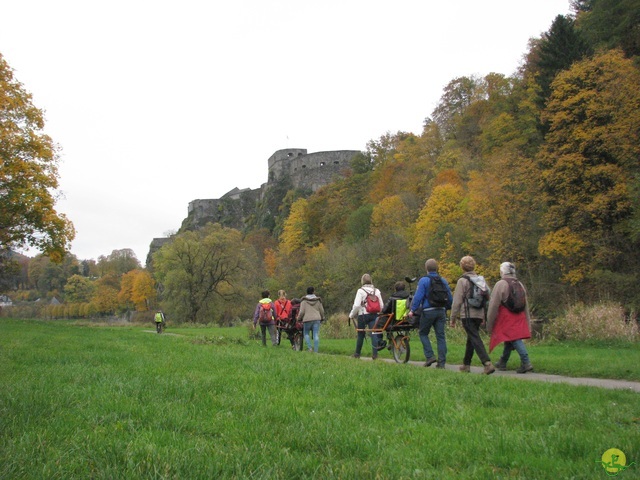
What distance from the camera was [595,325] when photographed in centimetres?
1780

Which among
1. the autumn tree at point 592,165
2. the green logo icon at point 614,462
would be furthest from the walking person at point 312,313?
the autumn tree at point 592,165

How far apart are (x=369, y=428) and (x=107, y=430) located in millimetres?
2216

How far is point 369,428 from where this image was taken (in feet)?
15.3

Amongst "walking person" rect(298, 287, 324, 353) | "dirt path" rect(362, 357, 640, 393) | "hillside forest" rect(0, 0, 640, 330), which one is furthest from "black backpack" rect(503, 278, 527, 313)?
"hillside forest" rect(0, 0, 640, 330)

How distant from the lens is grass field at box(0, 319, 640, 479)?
3.59 m

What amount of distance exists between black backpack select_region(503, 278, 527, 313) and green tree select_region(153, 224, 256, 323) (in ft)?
176

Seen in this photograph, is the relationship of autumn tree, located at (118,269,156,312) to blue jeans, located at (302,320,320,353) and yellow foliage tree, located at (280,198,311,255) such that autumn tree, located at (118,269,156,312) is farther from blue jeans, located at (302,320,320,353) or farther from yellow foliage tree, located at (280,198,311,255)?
blue jeans, located at (302,320,320,353)

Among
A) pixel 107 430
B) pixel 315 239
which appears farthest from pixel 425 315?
pixel 315 239

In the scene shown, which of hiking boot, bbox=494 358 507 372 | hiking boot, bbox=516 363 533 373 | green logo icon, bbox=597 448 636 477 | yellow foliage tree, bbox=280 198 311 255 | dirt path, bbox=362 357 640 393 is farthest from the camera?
yellow foliage tree, bbox=280 198 311 255

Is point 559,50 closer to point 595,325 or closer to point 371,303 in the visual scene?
point 595,325

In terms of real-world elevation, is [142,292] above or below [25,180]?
below

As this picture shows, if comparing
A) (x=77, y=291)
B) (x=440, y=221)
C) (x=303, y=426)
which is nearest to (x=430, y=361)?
(x=303, y=426)

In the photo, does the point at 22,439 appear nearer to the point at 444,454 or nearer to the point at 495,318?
the point at 444,454

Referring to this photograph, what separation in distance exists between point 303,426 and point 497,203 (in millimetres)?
33618
